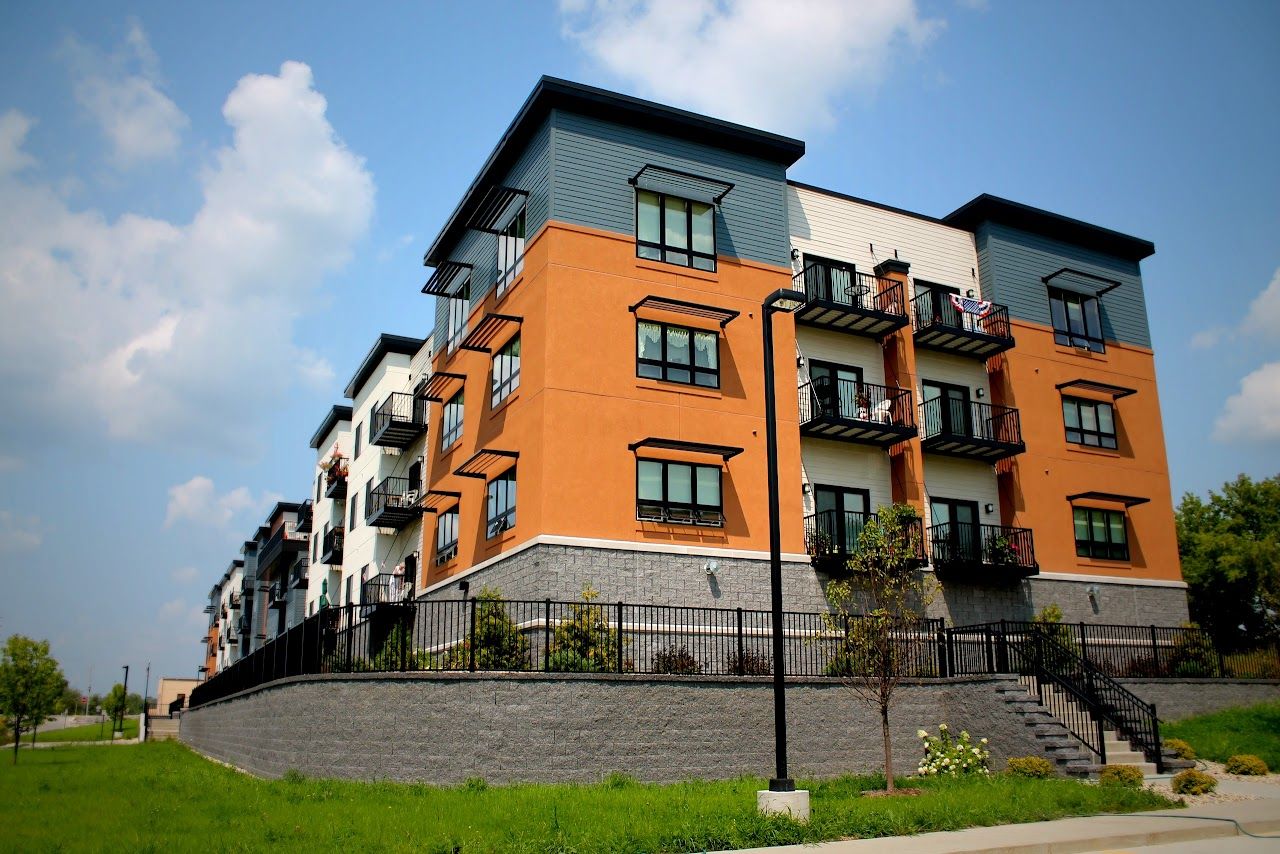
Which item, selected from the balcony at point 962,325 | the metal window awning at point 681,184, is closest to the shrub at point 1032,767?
the balcony at point 962,325

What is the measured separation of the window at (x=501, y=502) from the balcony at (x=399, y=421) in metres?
7.71

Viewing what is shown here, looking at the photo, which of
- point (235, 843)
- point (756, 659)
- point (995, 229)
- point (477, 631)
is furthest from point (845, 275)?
point (235, 843)

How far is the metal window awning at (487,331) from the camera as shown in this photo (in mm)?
26609

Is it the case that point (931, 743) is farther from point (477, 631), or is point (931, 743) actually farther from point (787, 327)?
point (787, 327)

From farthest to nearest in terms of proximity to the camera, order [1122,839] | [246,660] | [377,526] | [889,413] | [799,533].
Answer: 1. [377,526]
2. [246,660]
3. [889,413]
4. [799,533]
5. [1122,839]

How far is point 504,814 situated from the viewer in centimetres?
1391

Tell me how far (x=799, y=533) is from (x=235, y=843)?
16.9m

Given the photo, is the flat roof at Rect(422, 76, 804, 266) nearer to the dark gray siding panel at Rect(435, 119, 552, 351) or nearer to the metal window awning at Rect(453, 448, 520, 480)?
the dark gray siding panel at Rect(435, 119, 552, 351)

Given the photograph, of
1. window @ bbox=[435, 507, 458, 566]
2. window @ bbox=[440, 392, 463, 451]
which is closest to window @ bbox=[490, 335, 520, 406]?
window @ bbox=[440, 392, 463, 451]

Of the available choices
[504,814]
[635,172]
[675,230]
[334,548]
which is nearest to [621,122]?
[635,172]

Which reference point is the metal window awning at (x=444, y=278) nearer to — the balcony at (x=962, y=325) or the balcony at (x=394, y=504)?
the balcony at (x=394, y=504)

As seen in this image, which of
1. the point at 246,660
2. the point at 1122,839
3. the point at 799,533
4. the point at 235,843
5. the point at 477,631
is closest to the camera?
the point at 235,843

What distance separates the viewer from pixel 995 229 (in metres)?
32.7

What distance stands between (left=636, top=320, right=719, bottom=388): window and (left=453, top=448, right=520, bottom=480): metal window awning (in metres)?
3.82
